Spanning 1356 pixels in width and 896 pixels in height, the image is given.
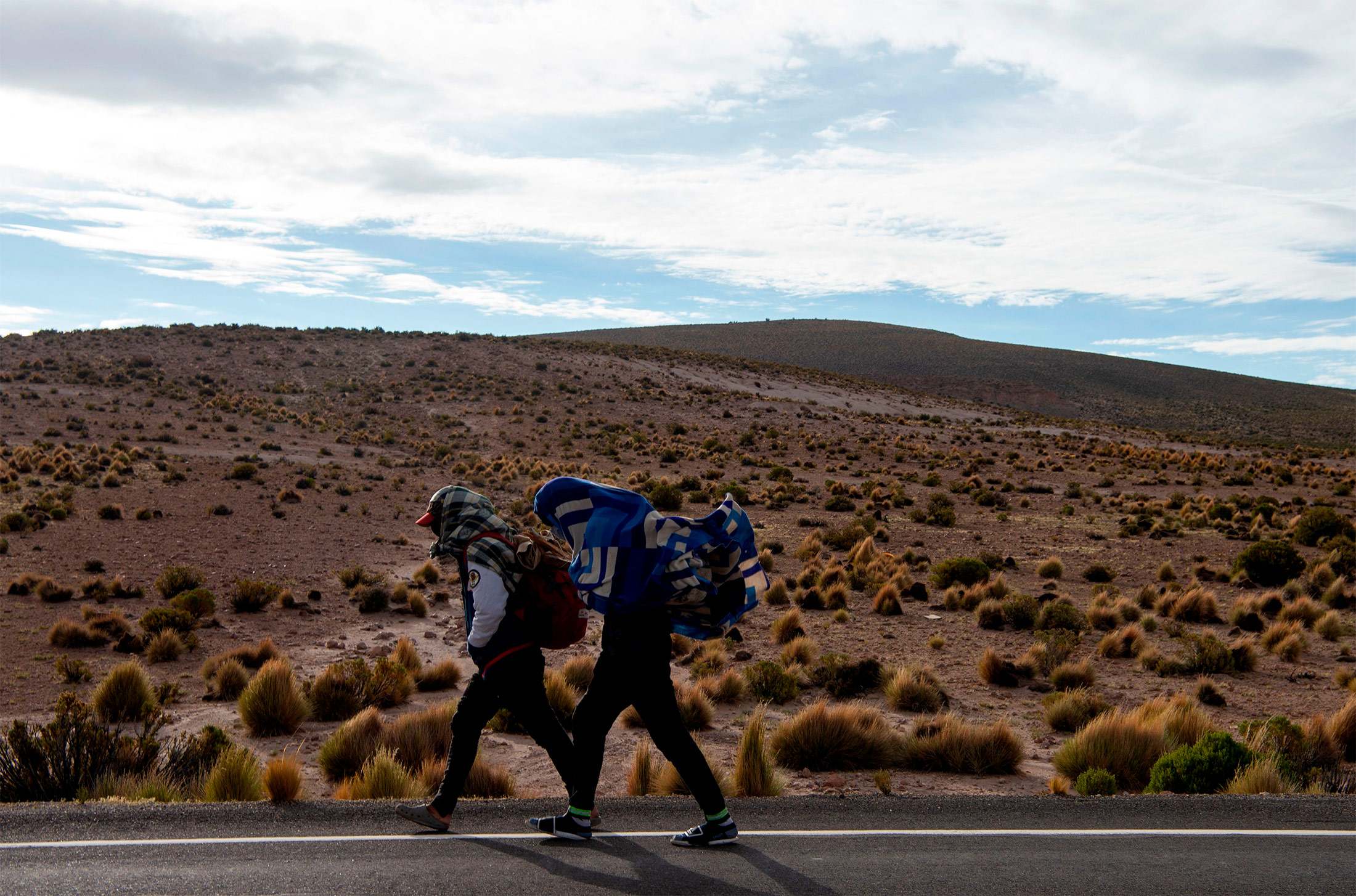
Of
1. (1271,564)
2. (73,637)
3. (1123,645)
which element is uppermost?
(1271,564)

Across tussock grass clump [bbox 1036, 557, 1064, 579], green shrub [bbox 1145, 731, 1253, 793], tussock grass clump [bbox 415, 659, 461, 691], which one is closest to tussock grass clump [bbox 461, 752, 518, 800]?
tussock grass clump [bbox 415, 659, 461, 691]

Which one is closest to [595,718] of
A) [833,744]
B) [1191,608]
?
[833,744]

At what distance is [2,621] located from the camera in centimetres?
1359

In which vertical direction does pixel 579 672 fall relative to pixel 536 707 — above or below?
below

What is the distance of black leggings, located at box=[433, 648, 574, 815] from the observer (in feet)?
16.8

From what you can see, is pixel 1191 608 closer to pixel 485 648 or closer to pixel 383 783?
pixel 383 783

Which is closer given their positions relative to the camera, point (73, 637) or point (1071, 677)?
point (1071, 677)

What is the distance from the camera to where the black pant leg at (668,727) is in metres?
4.79

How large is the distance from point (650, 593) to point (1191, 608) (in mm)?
14149

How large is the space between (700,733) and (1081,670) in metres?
5.55

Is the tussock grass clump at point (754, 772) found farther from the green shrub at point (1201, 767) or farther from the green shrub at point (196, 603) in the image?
the green shrub at point (196, 603)

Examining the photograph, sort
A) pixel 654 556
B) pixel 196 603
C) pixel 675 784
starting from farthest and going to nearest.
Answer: pixel 196 603
pixel 675 784
pixel 654 556

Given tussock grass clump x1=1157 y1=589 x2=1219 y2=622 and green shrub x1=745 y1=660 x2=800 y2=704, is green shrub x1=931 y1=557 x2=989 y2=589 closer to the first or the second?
tussock grass clump x1=1157 y1=589 x2=1219 y2=622

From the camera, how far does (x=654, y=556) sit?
4691 millimetres
